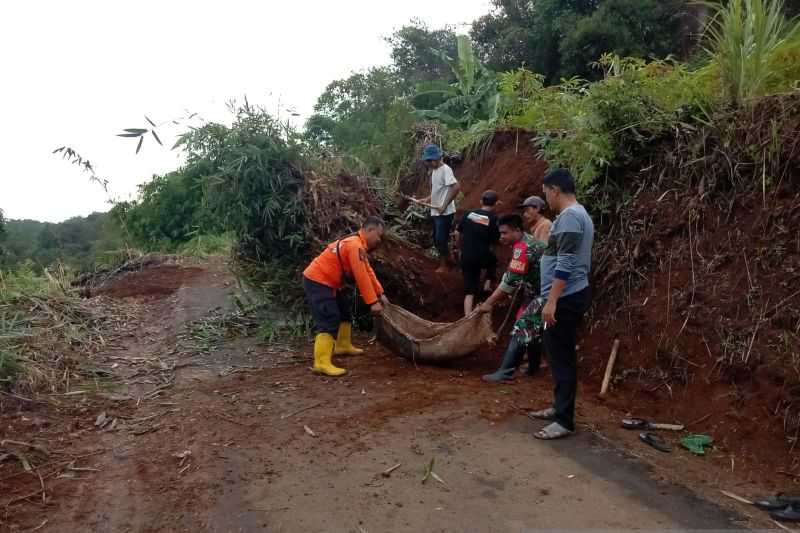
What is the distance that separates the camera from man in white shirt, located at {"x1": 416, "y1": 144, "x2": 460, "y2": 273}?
743cm

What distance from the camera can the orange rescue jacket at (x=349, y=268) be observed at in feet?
19.6

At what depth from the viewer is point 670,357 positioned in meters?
5.00

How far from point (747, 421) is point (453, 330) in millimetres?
2571

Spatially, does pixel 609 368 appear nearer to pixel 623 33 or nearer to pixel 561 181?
pixel 561 181

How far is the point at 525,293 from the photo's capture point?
5.86 m

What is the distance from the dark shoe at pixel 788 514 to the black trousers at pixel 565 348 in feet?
4.55

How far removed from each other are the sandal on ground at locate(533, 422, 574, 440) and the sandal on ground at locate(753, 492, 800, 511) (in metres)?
1.28

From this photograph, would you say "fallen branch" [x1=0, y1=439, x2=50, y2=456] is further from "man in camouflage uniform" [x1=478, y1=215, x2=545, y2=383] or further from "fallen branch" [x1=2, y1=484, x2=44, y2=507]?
"man in camouflage uniform" [x1=478, y1=215, x2=545, y2=383]

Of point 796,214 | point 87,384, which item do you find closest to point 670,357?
point 796,214

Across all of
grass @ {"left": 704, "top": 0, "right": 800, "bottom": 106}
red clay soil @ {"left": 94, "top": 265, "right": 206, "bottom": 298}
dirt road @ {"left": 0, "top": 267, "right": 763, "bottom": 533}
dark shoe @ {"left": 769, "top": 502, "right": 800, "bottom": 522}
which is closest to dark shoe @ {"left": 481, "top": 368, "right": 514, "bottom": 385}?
dirt road @ {"left": 0, "top": 267, "right": 763, "bottom": 533}

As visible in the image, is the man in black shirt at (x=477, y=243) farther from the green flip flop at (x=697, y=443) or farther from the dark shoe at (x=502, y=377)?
the green flip flop at (x=697, y=443)

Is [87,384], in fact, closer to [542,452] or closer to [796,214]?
[542,452]

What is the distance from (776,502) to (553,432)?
4.65ft

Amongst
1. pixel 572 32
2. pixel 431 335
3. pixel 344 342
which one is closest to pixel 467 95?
pixel 572 32
